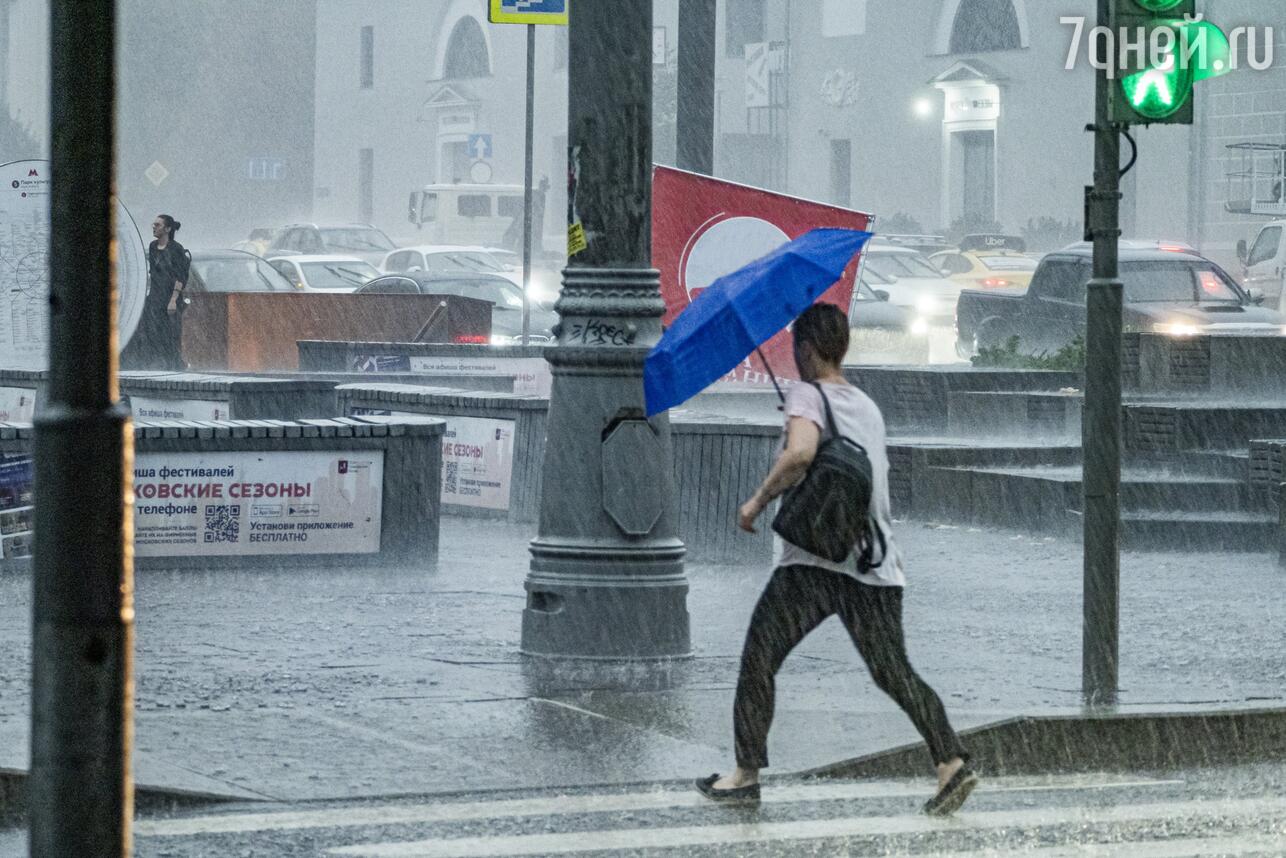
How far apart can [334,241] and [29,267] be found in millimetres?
30956

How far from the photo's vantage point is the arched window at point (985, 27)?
52.6m

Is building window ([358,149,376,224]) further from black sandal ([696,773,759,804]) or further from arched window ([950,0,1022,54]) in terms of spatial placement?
black sandal ([696,773,759,804])

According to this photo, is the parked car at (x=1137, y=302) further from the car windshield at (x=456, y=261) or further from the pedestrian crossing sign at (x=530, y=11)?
the car windshield at (x=456, y=261)

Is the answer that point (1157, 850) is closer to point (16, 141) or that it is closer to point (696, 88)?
point (696, 88)

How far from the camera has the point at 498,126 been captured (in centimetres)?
6431

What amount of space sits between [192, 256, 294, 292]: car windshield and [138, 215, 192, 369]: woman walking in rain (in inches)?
323

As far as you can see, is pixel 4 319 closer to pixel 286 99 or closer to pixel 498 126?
pixel 498 126

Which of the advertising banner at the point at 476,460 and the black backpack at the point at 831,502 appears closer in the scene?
the black backpack at the point at 831,502

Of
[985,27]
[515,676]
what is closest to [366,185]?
[985,27]

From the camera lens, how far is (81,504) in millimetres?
4129

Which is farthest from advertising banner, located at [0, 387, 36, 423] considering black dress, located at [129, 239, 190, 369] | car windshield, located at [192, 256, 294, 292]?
car windshield, located at [192, 256, 294, 292]

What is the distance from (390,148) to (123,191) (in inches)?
398

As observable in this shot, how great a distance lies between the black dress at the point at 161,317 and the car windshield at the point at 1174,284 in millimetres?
9458

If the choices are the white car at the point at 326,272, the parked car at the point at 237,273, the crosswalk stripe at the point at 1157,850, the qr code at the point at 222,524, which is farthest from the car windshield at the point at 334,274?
the crosswalk stripe at the point at 1157,850
